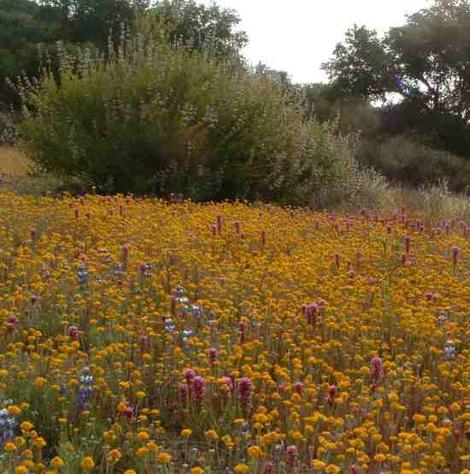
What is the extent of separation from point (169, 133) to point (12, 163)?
7046mm

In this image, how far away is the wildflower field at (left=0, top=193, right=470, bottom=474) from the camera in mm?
3246

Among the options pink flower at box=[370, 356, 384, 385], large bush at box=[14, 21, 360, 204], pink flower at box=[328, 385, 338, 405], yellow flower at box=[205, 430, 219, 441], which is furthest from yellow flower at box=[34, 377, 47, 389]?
large bush at box=[14, 21, 360, 204]

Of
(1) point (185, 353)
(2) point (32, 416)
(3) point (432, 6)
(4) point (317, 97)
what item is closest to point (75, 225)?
(1) point (185, 353)

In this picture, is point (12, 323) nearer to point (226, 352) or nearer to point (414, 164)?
point (226, 352)

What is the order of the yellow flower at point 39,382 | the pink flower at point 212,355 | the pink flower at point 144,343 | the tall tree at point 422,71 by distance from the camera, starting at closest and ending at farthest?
1. the yellow flower at point 39,382
2. the pink flower at point 212,355
3. the pink flower at point 144,343
4. the tall tree at point 422,71

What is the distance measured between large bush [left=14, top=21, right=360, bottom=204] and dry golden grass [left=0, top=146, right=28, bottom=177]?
8.92 ft

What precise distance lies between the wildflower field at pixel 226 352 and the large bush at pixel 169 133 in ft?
12.7

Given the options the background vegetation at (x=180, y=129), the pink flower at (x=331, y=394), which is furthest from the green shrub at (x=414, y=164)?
the pink flower at (x=331, y=394)

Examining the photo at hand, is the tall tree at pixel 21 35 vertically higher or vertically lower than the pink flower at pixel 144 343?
higher

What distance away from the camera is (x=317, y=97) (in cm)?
3094

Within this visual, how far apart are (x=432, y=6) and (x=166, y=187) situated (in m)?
22.8

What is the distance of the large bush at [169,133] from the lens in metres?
11.3

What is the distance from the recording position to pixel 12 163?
17.3 metres

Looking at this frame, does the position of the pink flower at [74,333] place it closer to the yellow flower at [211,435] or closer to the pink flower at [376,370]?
the yellow flower at [211,435]
